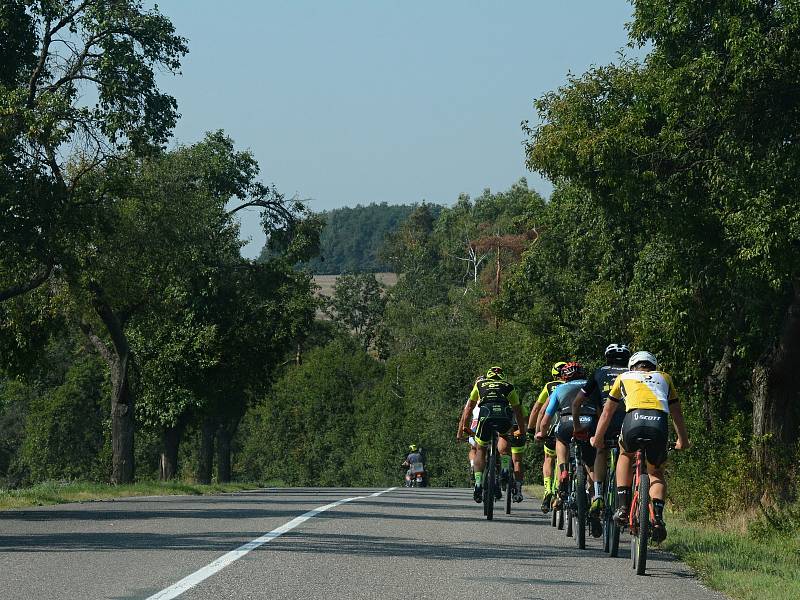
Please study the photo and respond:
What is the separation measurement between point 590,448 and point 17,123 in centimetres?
1208

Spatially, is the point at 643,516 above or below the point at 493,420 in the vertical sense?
below

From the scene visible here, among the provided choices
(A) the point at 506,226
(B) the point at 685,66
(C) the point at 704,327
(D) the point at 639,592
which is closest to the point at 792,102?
(B) the point at 685,66

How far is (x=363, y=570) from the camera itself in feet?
35.3

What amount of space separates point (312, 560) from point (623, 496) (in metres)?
2.64

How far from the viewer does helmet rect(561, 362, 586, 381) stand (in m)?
15.1

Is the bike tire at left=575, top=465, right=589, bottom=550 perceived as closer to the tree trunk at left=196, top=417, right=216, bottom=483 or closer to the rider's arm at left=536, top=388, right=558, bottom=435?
the rider's arm at left=536, top=388, right=558, bottom=435

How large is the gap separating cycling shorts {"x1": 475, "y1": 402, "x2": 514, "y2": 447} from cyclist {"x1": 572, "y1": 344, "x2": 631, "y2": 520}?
14.9 feet


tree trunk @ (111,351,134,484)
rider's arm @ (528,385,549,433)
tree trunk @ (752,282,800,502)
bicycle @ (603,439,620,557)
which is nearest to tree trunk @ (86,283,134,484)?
tree trunk @ (111,351,134,484)

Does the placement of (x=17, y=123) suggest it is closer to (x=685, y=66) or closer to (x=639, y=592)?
(x=685, y=66)

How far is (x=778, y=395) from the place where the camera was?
20.7 metres

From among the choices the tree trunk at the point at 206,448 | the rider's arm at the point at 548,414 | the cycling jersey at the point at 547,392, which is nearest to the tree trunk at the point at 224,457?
the tree trunk at the point at 206,448

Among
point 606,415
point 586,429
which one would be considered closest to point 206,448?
point 586,429

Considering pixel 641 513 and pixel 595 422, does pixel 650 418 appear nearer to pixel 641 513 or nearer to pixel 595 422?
pixel 641 513

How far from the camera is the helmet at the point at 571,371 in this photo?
49.6 ft
